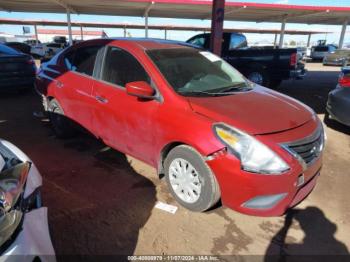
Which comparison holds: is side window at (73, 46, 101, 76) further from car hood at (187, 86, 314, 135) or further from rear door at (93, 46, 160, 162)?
car hood at (187, 86, 314, 135)

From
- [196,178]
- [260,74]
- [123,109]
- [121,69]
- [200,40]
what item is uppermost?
[200,40]

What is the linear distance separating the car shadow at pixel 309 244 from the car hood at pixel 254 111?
0.99 meters

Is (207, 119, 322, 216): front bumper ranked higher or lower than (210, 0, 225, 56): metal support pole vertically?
lower

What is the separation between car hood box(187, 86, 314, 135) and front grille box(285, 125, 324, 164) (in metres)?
0.17

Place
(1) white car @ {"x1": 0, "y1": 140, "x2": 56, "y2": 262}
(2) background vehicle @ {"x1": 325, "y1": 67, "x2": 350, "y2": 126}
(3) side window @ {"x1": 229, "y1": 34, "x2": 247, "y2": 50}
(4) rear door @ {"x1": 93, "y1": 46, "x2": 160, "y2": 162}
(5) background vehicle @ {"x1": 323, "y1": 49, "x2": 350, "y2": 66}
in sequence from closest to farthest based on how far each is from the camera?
(1) white car @ {"x1": 0, "y1": 140, "x2": 56, "y2": 262} → (4) rear door @ {"x1": 93, "y1": 46, "x2": 160, "y2": 162} → (2) background vehicle @ {"x1": 325, "y1": 67, "x2": 350, "y2": 126} → (3) side window @ {"x1": 229, "y1": 34, "x2": 247, "y2": 50} → (5) background vehicle @ {"x1": 323, "y1": 49, "x2": 350, "y2": 66}

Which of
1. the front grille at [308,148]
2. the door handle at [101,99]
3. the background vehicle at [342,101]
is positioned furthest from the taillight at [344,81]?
the door handle at [101,99]

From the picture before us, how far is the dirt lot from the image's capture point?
2.65 meters

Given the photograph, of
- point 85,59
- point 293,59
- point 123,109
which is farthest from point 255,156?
point 293,59

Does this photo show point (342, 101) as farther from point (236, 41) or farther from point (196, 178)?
point (236, 41)

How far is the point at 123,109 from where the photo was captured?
3.51 m

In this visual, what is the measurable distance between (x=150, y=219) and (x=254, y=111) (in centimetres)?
151

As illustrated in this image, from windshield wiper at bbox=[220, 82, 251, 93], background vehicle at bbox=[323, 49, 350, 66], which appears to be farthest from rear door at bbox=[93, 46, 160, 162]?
background vehicle at bbox=[323, 49, 350, 66]

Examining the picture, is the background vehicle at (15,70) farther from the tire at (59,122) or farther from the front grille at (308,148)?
the front grille at (308,148)

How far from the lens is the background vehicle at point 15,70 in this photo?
7605mm
